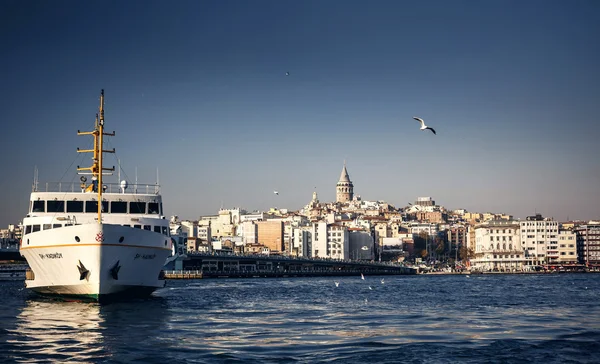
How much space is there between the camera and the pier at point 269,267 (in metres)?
132

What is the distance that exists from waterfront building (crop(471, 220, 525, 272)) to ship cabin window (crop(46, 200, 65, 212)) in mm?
120314

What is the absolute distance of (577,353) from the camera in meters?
21.8

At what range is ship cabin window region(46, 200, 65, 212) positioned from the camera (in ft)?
136

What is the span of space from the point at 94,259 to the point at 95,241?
2.72 feet

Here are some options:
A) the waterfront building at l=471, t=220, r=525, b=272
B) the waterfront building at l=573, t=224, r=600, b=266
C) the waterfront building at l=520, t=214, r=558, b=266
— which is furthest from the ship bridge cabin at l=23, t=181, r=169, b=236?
the waterfront building at l=573, t=224, r=600, b=266

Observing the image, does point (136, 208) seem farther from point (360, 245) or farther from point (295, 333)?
point (360, 245)

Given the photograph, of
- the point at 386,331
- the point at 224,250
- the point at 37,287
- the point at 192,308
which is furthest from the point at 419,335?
the point at 224,250

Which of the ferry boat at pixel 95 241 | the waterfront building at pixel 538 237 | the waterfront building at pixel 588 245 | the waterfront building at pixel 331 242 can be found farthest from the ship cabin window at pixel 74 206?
the waterfront building at pixel 331 242

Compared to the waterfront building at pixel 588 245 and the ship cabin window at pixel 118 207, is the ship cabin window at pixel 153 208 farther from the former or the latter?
the waterfront building at pixel 588 245

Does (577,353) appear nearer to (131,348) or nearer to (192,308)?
(131,348)

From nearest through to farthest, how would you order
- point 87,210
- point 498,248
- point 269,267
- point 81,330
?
point 81,330, point 87,210, point 269,267, point 498,248

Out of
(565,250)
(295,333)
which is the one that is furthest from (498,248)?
(295,333)

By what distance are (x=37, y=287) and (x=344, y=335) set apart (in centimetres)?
1980

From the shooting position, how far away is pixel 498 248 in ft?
540
